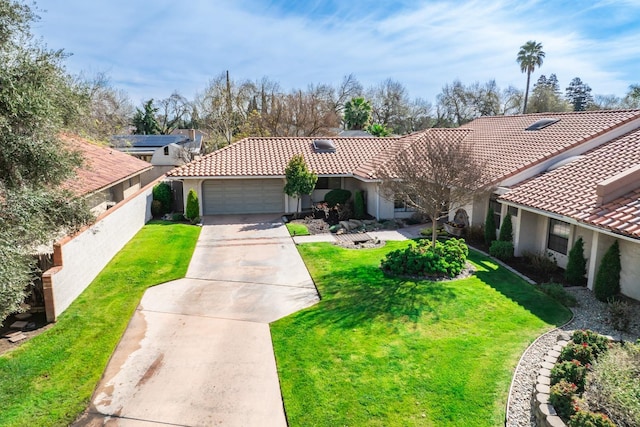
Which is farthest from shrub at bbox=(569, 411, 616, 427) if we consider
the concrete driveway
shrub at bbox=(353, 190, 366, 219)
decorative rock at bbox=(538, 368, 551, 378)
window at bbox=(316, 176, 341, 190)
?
window at bbox=(316, 176, 341, 190)

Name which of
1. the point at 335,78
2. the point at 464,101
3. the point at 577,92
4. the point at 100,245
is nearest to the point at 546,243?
the point at 100,245

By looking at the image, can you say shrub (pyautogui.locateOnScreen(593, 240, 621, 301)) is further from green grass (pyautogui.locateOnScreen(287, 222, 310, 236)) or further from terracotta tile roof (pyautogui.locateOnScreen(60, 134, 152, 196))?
terracotta tile roof (pyautogui.locateOnScreen(60, 134, 152, 196))

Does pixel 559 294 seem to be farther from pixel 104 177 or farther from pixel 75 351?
pixel 104 177

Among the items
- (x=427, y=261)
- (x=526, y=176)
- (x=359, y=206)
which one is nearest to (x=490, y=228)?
(x=526, y=176)

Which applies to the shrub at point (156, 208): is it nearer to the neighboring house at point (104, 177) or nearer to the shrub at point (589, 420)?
the neighboring house at point (104, 177)

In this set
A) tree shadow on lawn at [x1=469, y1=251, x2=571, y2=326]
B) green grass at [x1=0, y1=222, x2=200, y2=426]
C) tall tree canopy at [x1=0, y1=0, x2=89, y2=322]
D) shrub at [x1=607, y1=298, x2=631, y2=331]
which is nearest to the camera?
green grass at [x1=0, y1=222, x2=200, y2=426]

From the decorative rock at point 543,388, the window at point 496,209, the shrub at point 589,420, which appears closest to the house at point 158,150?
the window at point 496,209

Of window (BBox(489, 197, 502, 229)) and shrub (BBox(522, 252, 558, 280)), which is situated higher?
window (BBox(489, 197, 502, 229))
